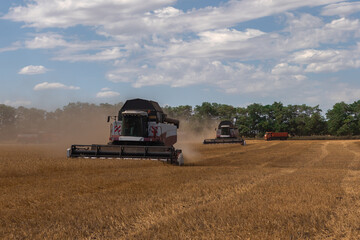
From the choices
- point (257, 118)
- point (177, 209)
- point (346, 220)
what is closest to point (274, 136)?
point (257, 118)

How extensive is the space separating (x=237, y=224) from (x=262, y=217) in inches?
25.4

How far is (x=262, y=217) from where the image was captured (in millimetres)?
6422

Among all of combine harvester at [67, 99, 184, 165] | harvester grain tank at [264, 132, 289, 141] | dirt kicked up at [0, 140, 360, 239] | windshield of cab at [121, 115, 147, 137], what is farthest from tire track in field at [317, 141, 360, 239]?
harvester grain tank at [264, 132, 289, 141]

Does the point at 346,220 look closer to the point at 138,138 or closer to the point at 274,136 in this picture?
the point at 138,138

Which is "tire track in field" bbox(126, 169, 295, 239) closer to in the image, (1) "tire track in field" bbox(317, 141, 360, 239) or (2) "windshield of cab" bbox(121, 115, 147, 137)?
(1) "tire track in field" bbox(317, 141, 360, 239)

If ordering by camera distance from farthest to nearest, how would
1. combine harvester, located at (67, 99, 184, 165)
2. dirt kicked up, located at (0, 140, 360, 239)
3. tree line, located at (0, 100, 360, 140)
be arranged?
tree line, located at (0, 100, 360, 140), combine harvester, located at (67, 99, 184, 165), dirt kicked up, located at (0, 140, 360, 239)

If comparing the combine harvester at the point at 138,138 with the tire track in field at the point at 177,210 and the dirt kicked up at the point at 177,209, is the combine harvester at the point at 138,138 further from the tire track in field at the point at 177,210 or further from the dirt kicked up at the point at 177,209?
the tire track in field at the point at 177,210

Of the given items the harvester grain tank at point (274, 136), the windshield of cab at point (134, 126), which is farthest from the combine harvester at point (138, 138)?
the harvester grain tank at point (274, 136)

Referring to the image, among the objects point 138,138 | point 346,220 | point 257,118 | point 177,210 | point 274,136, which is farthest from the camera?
point 257,118

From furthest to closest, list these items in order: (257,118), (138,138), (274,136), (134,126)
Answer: (257,118) < (274,136) < (134,126) < (138,138)

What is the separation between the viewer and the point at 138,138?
2080 centimetres

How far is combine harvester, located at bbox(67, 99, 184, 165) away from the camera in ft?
60.8

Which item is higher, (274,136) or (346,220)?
(346,220)

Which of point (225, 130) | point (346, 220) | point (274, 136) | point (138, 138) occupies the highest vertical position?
point (225, 130)
